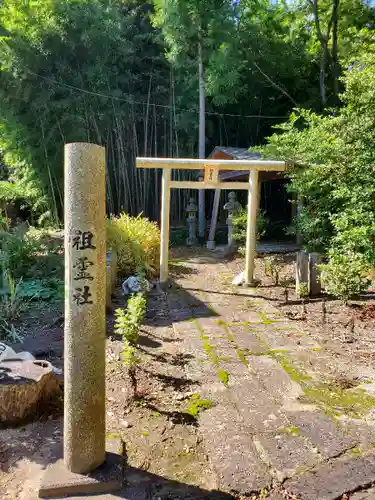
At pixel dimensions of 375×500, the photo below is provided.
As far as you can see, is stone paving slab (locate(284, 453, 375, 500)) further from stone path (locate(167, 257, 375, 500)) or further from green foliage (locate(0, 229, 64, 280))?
green foliage (locate(0, 229, 64, 280))

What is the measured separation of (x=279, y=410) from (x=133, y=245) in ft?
14.0

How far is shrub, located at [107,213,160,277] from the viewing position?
20.5ft

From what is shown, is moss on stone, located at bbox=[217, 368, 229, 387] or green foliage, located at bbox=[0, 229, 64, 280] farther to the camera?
green foliage, located at bbox=[0, 229, 64, 280]

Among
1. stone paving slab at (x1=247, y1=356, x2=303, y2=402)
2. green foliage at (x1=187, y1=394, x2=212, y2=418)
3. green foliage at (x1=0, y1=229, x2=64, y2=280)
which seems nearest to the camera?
green foliage at (x1=187, y1=394, x2=212, y2=418)

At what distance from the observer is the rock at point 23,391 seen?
7.55 ft

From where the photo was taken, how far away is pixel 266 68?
434 inches

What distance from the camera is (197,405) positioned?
2.51m

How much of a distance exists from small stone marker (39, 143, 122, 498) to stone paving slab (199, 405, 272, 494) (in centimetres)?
51

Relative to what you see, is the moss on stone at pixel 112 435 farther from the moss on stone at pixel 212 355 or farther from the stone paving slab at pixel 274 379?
the stone paving slab at pixel 274 379

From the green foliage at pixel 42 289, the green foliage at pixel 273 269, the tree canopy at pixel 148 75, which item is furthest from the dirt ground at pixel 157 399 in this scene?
the tree canopy at pixel 148 75

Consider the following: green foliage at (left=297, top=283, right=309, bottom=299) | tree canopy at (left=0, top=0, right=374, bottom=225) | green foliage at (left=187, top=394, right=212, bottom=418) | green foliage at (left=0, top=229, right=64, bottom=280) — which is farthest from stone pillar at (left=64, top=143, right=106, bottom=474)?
tree canopy at (left=0, top=0, right=374, bottom=225)

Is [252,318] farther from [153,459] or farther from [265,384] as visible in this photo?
[153,459]

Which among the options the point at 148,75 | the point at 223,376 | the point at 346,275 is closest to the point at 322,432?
the point at 223,376

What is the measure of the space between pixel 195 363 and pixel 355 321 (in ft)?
6.31
